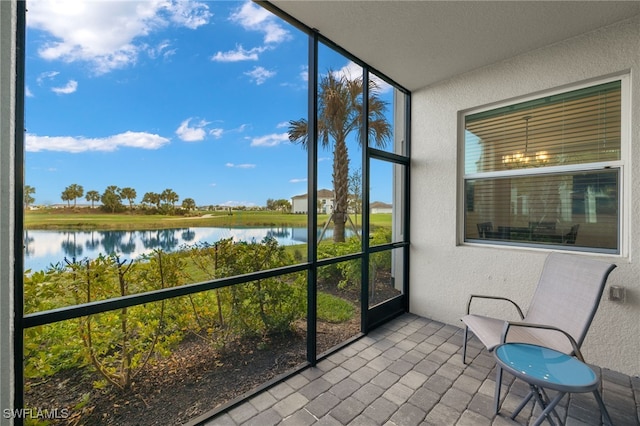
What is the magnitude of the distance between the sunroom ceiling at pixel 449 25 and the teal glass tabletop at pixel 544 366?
2644mm

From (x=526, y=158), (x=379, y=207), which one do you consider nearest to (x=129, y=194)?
(x=379, y=207)

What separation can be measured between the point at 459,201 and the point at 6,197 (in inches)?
153

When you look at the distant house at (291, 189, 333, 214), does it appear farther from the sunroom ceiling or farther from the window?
the window

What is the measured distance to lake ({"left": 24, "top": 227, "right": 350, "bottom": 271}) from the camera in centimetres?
138

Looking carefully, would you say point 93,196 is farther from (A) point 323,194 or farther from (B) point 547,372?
(B) point 547,372

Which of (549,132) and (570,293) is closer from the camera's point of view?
(570,293)

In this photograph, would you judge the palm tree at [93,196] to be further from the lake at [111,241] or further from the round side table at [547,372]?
the round side table at [547,372]

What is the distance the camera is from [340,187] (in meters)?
3.14

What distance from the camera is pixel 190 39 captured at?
1.96 metres

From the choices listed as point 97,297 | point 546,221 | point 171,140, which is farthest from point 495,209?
point 97,297

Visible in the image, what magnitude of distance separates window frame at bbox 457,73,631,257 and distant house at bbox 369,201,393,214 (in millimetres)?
865

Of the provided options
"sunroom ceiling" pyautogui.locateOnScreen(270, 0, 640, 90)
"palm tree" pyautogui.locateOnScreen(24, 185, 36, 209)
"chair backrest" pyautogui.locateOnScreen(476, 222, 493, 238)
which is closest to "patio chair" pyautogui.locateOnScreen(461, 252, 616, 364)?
"chair backrest" pyautogui.locateOnScreen(476, 222, 493, 238)

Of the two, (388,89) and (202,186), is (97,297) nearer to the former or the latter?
(202,186)

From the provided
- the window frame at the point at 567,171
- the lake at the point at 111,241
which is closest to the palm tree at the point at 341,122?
the lake at the point at 111,241
